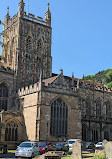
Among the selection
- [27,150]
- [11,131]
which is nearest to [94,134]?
[11,131]

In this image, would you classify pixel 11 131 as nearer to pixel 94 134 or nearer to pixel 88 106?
pixel 94 134

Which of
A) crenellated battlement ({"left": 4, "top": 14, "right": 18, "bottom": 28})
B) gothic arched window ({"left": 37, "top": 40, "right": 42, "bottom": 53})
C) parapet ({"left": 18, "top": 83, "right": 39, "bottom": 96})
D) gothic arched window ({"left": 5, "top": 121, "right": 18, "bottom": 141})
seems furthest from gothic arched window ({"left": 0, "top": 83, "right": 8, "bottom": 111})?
crenellated battlement ({"left": 4, "top": 14, "right": 18, "bottom": 28})

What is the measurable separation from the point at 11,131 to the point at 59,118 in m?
6.77

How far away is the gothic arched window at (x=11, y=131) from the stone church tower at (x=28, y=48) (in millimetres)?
8540

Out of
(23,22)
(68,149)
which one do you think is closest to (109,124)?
(68,149)

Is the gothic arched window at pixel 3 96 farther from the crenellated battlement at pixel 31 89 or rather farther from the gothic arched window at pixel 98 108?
the gothic arched window at pixel 98 108

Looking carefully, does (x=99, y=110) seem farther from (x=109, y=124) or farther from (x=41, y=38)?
(x=41, y=38)

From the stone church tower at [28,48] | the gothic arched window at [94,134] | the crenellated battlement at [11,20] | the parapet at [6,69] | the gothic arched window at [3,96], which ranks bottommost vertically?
the gothic arched window at [94,134]

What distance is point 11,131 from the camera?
33.1 meters

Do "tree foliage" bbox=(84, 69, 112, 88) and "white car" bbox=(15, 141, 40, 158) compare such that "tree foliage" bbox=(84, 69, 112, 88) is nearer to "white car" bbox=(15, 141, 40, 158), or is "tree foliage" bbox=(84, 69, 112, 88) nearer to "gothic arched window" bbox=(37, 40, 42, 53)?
"gothic arched window" bbox=(37, 40, 42, 53)

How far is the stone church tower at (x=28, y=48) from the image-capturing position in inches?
1647

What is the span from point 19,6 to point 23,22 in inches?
140

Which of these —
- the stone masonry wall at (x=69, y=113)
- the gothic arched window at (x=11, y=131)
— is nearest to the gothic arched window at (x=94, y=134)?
the stone masonry wall at (x=69, y=113)

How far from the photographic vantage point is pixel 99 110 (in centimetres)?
4938
